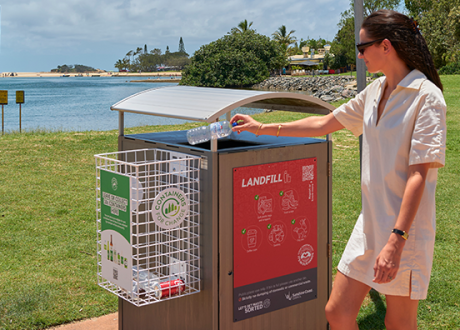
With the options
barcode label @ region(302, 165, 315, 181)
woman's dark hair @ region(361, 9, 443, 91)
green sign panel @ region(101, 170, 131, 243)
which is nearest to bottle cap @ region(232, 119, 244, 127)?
barcode label @ region(302, 165, 315, 181)

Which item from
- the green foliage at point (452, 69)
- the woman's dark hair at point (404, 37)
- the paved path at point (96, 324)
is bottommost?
the paved path at point (96, 324)

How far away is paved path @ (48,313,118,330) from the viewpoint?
12.5ft

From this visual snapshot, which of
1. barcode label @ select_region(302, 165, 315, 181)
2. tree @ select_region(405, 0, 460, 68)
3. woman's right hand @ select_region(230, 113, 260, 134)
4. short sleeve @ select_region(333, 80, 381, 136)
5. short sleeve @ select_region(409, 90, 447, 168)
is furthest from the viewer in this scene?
tree @ select_region(405, 0, 460, 68)

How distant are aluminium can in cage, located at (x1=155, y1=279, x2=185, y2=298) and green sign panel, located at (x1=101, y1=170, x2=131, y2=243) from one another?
0.36 metres

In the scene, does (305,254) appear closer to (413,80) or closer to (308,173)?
(308,173)

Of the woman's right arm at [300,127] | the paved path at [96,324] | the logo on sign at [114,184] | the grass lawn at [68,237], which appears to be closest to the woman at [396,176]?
the woman's right arm at [300,127]

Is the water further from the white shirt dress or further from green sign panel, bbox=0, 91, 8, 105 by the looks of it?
the white shirt dress

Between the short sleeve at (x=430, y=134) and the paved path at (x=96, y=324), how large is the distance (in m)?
2.76

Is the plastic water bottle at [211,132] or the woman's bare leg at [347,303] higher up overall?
the plastic water bottle at [211,132]

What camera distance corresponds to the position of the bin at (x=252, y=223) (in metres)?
2.88

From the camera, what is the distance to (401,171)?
2219mm

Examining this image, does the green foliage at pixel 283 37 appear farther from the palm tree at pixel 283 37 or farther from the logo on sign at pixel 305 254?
the logo on sign at pixel 305 254

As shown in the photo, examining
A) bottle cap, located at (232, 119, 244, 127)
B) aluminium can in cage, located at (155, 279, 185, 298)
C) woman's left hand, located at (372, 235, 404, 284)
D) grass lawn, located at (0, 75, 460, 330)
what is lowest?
grass lawn, located at (0, 75, 460, 330)

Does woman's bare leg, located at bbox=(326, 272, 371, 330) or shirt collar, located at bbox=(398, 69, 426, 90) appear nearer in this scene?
shirt collar, located at bbox=(398, 69, 426, 90)
